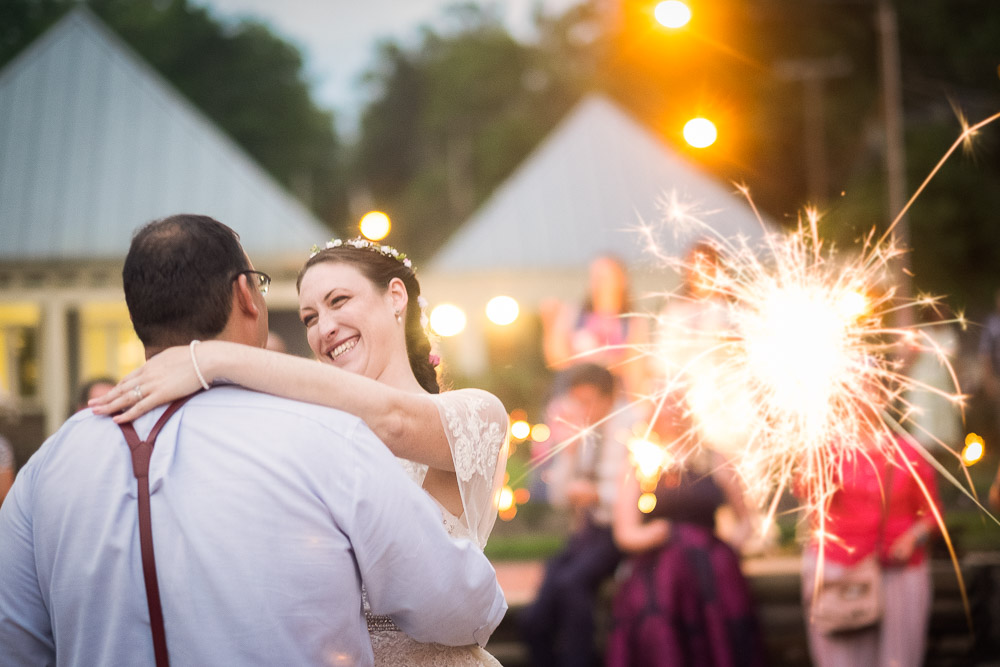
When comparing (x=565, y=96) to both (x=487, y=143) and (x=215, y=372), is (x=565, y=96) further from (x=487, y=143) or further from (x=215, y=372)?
(x=215, y=372)

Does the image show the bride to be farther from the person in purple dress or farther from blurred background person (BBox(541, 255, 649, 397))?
blurred background person (BBox(541, 255, 649, 397))

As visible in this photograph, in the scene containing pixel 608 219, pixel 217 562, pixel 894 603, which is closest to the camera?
pixel 217 562

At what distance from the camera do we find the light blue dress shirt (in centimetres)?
179

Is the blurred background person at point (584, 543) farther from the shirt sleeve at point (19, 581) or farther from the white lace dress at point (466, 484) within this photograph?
the shirt sleeve at point (19, 581)

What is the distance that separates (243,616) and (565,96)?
43186mm

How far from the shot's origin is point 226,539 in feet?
5.84

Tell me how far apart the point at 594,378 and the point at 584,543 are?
39.6 inches

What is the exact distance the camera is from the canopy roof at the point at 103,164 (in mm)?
13625

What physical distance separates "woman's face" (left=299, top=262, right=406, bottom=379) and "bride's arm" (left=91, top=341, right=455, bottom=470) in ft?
1.86

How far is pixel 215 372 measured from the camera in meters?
1.88

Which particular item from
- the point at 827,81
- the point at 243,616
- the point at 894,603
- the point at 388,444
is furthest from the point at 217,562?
the point at 827,81

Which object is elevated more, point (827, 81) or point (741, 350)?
point (827, 81)

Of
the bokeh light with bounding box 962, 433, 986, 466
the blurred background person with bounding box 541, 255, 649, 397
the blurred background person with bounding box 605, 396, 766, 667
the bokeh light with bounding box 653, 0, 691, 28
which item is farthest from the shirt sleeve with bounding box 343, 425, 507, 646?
the blurred background person with bounding box 541, 255, 649, 397

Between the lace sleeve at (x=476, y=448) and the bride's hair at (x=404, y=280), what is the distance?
50 cm
